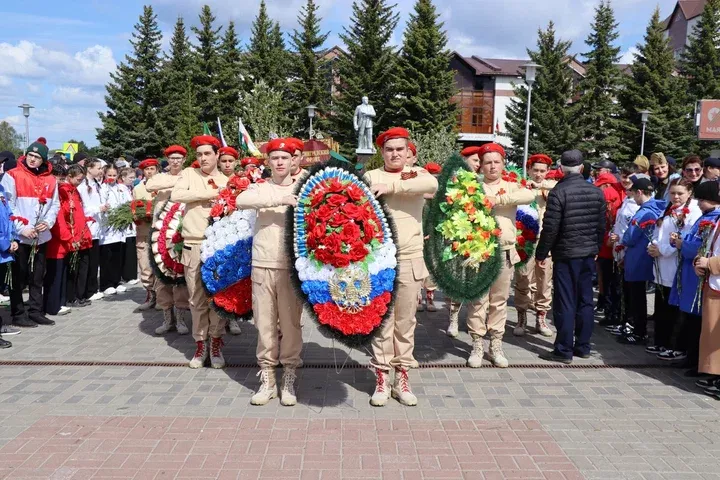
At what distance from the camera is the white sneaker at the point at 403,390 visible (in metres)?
5.25

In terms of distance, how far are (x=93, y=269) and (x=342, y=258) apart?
6693 millimetres

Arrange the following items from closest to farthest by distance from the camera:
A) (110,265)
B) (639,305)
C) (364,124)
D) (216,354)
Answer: (216,354), (639,305), (110,265), (364,124)

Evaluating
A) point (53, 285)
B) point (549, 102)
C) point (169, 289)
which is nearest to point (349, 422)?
point (169, 289)

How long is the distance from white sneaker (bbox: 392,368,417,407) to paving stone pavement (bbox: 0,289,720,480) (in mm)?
88

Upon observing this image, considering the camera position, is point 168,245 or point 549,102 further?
point 549,102

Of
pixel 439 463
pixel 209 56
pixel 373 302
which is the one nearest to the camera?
pixel 439 463

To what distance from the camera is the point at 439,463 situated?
4.14 meters

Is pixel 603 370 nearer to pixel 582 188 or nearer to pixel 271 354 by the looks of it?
pixel 582 188

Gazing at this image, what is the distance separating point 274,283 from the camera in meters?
5.21

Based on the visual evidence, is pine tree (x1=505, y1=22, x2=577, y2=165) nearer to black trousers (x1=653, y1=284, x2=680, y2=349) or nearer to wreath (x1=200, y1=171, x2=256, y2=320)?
black trousers (x1=653, y1=284, x2=680, y2=349)

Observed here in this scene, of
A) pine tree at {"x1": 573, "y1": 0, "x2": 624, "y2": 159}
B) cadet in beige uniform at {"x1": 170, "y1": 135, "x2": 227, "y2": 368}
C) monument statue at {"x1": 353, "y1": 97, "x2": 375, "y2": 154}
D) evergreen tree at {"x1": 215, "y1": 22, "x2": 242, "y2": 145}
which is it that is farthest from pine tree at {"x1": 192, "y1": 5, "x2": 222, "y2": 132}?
cadet in beige uniform at {"x1": 170, "y1": 135, "x2": 227, "y2": 368}

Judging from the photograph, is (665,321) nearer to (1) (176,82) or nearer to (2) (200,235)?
(2) (200,235)

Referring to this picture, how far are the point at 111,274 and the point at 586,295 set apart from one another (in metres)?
7.86

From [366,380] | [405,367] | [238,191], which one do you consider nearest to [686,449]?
[405,367]
